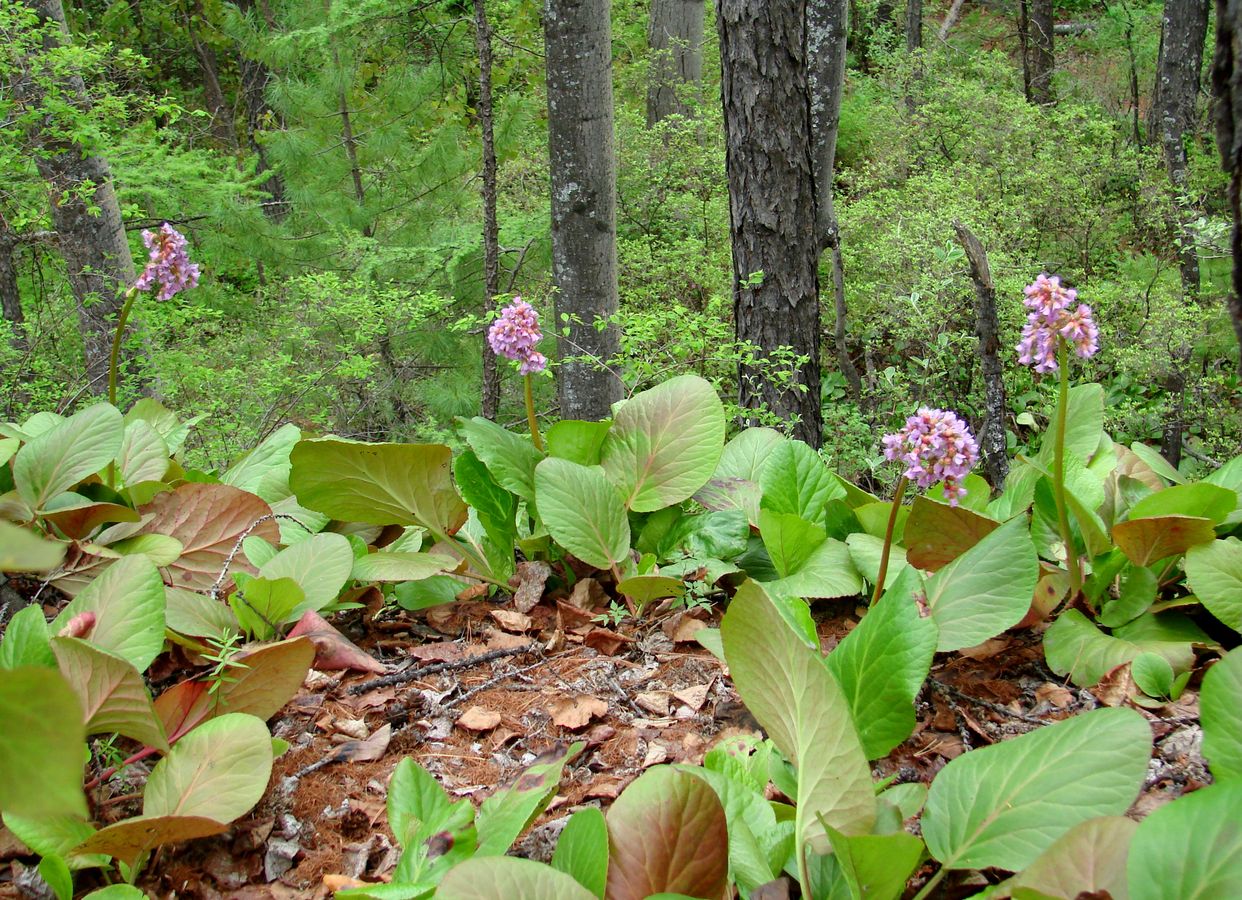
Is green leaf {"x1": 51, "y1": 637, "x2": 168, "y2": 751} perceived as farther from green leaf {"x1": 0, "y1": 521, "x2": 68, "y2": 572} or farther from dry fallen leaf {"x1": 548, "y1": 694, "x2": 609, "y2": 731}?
green leaf {"x1": 0, "y1": 521, "x2": 68, "y2": 572}

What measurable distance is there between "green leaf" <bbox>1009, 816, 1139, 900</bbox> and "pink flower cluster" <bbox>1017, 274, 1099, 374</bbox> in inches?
35.2

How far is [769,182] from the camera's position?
4.85m

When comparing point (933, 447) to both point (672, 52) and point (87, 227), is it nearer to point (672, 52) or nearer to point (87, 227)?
point (87, 227)

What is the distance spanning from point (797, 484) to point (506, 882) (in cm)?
156

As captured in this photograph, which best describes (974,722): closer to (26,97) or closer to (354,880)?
(354,880)

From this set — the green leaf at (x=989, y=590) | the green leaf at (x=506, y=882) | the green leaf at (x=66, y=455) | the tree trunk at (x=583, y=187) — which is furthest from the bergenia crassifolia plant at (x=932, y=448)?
the tree trunk at (x=583, y=187)

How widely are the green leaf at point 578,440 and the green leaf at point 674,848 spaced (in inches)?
58.3

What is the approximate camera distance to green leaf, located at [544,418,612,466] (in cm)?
272

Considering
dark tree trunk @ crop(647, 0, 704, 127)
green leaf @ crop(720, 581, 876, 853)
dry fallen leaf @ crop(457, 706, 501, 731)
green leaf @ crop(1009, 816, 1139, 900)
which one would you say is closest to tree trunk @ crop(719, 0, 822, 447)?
dry fallen leaf @ crop(457, 706, 501, 731)

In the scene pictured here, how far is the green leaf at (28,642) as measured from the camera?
165 cm

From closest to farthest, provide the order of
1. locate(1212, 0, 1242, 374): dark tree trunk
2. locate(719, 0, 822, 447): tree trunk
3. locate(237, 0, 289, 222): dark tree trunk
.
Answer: locate(1212, 0, 1242, 374): dark tree trunk → locate(719, 0, 822, 447): tree trunk → locate(237, 0, 289, 222): dark tree trunk

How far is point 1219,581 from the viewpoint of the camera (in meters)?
1.94

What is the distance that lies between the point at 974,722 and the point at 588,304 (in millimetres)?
5566

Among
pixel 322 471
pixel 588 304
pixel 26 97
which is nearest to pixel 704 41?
pixel 588 304
